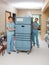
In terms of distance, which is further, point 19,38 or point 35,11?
point 35,11

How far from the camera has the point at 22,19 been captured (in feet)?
19.5

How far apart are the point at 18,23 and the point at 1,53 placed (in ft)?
4.86

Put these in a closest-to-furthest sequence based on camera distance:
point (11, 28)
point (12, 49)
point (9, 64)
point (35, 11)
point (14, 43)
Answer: point (9, 64), point (11, 28), point (12, 49), point (14, 43), point (35, 11)

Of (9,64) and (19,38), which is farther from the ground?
(19,38)

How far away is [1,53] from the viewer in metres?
5.82

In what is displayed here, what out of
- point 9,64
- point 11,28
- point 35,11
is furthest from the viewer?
point 35,11

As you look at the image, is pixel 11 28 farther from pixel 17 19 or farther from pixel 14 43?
pixel 14 43

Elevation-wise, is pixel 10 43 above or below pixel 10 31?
below

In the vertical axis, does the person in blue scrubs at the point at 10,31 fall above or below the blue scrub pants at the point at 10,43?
above

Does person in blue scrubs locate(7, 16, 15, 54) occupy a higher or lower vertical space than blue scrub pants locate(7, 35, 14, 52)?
higher

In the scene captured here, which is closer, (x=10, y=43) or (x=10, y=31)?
(x=10, y=31)

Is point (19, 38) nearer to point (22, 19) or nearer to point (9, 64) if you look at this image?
point (22, 19)

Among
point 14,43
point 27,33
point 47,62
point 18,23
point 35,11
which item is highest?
point 35,11

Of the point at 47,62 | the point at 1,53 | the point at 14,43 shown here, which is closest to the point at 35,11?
the point at 14,43
